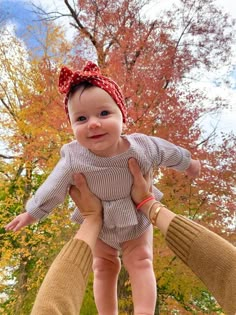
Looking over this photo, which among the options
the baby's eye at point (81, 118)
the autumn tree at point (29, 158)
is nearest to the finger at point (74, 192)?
the baby's eye at point (81, 118)

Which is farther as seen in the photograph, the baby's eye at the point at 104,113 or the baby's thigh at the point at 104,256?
the baby's thigh at the point at 104,256

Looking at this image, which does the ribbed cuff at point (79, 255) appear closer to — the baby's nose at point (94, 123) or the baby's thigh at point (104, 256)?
the baby's thigh at point (104, 256)

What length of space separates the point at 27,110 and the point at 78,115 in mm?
8230

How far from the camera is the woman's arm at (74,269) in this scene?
1.36 metres

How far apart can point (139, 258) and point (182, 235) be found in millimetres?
454

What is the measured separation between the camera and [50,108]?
336 inches

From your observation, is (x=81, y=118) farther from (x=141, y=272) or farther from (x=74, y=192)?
(x=141, y=272)

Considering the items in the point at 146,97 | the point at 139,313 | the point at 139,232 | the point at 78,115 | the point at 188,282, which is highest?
the point at 146,97

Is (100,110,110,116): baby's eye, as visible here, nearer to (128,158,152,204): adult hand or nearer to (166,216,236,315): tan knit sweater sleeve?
(128,158,152,204): adult hand

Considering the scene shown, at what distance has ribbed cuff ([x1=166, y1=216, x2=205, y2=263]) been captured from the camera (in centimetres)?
153

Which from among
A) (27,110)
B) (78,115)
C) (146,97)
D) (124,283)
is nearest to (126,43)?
(146,97)

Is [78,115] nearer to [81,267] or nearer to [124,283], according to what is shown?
[81,267]

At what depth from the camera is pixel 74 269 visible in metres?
1.52

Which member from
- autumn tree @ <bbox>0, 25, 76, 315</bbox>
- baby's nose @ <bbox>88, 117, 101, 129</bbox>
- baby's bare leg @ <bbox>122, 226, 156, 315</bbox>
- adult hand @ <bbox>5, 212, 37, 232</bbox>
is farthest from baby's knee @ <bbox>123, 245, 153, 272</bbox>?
autumn tree @ <bbox>0, 25, 76, 315</bbox>
